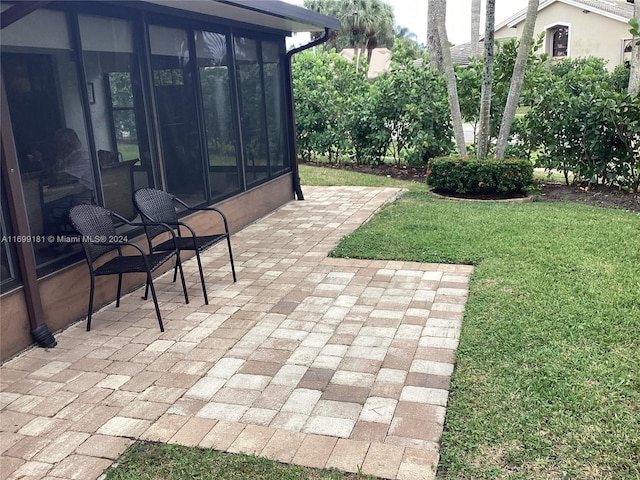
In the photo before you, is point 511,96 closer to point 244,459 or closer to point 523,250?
point 523,250

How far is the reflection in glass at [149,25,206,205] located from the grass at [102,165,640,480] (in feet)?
5.59

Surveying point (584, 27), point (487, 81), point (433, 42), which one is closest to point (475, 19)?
point (433, 42)

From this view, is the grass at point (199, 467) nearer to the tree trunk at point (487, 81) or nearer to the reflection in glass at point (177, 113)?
the reflection in glass at point (177, 113)

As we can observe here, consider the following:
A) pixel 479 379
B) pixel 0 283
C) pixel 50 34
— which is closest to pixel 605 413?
pixel 479 379

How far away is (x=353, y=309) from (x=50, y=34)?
294 centimetres

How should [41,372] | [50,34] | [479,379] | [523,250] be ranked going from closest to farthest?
[479,379] < [41,372] < [50,34] < [523,250]

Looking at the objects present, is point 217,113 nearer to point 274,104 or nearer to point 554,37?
point 274,104

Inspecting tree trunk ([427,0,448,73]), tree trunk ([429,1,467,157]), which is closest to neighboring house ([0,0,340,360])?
tree trunk ([429,1,467,157])

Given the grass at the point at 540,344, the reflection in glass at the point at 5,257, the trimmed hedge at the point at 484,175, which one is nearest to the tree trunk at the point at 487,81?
the trimmed hedge at the point at 484,175

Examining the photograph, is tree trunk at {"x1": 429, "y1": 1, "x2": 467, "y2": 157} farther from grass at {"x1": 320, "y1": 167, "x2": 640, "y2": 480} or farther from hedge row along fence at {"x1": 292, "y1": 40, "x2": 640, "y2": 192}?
grass at {"x1": 320, "y1": 167, "x2": 640, "y2": 480}

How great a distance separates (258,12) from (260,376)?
3.67 meters

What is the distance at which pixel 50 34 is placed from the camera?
4059 mm

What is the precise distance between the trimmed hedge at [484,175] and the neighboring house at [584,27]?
73.2 feet

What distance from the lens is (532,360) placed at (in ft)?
10.9
